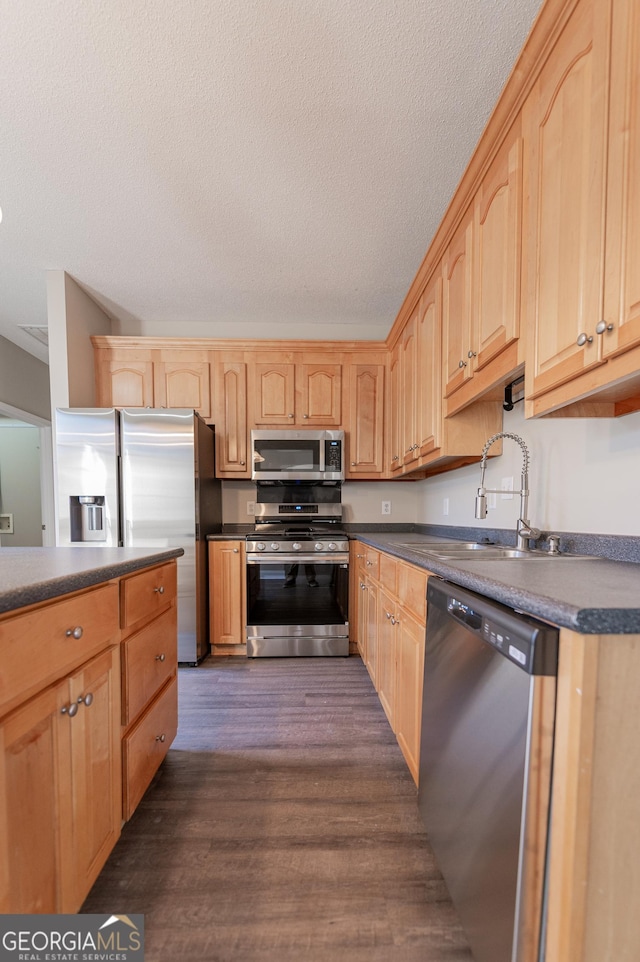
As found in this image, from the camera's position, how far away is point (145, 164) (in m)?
1.71

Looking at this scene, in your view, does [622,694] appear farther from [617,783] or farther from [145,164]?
[145,164]

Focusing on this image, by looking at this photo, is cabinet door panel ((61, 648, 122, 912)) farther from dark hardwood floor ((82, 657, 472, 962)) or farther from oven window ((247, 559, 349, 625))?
oven window ((247, 559, 349, 625))

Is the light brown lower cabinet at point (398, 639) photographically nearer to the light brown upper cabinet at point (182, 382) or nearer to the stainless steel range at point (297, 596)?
the stainless steel range at point (297, 596)

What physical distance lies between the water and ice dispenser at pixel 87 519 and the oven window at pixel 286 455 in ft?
3.71

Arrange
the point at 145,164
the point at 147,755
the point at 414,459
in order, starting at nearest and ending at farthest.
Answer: the point at 147,755 < the point at 145,164 < the point at 414,459

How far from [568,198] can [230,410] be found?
2.45m

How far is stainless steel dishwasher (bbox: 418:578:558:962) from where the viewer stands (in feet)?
2.14

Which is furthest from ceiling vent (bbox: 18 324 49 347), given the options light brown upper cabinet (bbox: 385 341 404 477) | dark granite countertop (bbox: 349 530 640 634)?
dark granite countertop (bbox: 349 530 640 634)

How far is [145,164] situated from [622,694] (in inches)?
97.8

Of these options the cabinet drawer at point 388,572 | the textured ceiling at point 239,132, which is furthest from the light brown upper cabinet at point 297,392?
the cabinet drawer at point 388,572

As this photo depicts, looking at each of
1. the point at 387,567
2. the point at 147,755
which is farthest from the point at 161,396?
the point at 147,755

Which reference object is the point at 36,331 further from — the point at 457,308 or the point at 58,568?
the point at 457,308

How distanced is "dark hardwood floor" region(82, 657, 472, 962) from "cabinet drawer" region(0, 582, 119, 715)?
728 millimetres

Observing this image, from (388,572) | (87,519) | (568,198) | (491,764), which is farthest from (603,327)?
(87,519)
